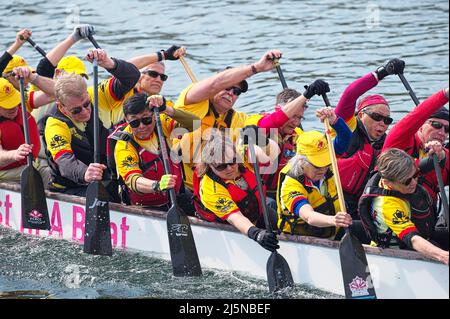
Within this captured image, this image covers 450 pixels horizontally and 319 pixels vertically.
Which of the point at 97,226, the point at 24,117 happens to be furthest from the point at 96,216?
the point at 24,117

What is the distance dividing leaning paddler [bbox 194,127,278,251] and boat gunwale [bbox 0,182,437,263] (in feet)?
0.46

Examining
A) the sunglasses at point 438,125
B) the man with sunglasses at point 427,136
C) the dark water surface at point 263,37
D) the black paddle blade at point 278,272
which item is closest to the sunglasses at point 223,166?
the black paddle blade at point 278,272

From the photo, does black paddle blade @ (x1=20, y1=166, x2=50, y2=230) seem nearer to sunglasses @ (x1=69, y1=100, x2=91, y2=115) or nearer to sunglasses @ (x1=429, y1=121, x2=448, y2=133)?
sunglasses @ (x1=69, y1=100, x2=91, y2=115)

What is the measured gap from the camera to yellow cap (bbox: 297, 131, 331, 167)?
305 inches

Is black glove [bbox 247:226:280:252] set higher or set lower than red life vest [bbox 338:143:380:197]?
lower

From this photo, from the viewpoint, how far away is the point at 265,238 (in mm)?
7918

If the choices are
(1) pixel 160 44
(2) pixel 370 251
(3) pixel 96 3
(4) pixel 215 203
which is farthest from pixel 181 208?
(3) pixel 96 3

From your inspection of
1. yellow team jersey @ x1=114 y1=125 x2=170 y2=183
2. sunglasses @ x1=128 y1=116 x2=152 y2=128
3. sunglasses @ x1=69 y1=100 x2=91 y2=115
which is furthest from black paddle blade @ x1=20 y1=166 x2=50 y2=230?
sunglasses @ x1=128 y1=116 x2=152 y2=128

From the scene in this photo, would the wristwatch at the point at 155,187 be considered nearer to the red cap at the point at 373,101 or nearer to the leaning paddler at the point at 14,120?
the leaning paddler at the point at 14,120

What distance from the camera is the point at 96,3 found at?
2094cm

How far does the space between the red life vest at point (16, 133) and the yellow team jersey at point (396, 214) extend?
359cm

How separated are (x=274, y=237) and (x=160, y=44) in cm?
1083

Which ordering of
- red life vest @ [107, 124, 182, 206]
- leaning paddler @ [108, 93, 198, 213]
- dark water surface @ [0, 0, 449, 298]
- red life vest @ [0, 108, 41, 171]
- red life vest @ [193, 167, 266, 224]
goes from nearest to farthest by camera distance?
1. red life vest @ [193, 167, 266, 224]
2. leaning paddler @ [108, 93, 198, 213]
3. red life vest @ [107, 124, 182, 206]
4. red life vest @ [0, 108, 41, 171]
5. dark water surface @ [0, 0, 449, 298]

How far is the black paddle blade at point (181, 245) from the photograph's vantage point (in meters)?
8.59
